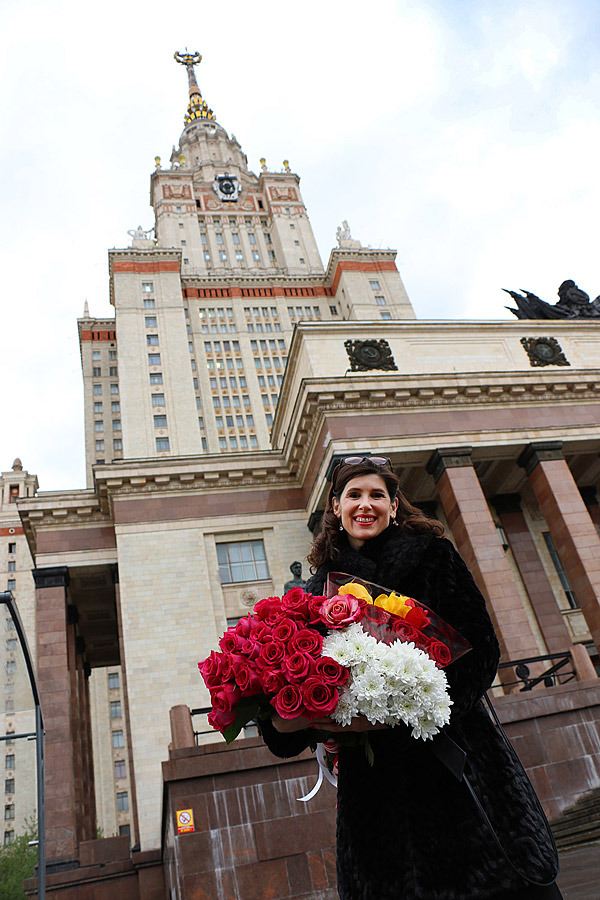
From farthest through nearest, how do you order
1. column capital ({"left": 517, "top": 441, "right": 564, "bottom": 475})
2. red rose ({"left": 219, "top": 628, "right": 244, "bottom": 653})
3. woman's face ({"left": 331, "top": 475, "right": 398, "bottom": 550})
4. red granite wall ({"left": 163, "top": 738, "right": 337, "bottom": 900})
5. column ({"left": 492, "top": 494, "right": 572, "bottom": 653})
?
1. column ({"left": 492, "top": 494, "right": 572, "bottom": 653})
2. column capital ({"left": 517, "top": 441, "right": 564, "bottom": 475})
3. red granite wall ({"left": 163, "top": 738, "right": 337, "bottom": 900})
4. woman's face ({"left": 331, "top": 475, "right": 398, "bottom": 550})
5. red rose ({"left": 219, "top": 628, "right": 244, "bottom": 653})

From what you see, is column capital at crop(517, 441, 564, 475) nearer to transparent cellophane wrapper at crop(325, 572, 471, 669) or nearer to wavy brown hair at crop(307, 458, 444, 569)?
wavy brown hair at crop(307, 458, 444, 569)

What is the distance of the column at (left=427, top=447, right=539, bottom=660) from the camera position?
65.6ft

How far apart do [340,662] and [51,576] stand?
2411cm

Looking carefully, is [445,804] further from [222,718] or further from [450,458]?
[450,458]

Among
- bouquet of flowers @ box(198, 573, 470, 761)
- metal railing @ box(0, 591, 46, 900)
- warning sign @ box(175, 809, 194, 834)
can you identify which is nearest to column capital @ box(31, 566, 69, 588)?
warning sign @ box(175, 809, 194, 834)

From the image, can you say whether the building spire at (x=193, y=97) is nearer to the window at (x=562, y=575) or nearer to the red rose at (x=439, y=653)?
the window at (x=562, y=575)

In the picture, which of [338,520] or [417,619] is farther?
[338,520]

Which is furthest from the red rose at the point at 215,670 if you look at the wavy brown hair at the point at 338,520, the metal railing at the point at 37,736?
the metal railing at the point at 37,736

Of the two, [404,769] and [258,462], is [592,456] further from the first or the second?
[404,769]

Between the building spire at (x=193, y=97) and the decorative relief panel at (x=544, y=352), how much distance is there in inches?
3386

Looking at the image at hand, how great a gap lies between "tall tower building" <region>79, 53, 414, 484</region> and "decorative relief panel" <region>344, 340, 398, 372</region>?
108 ft

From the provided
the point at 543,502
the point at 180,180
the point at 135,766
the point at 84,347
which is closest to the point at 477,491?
the point at 543,502

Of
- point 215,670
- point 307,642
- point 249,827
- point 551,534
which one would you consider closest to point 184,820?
point 249,827

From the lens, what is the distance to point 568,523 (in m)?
22.2
